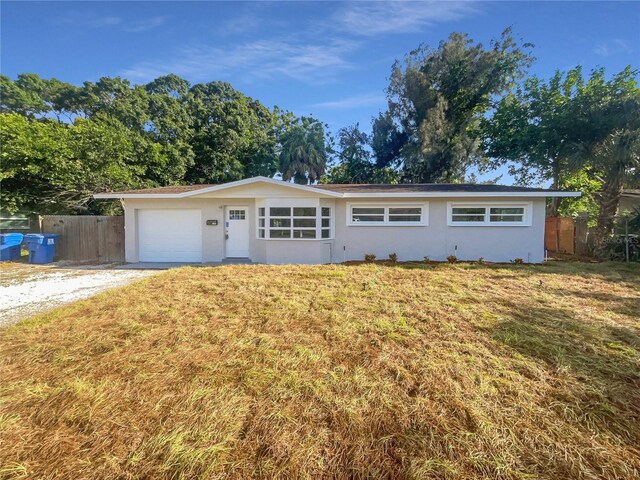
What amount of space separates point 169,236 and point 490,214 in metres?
11.6

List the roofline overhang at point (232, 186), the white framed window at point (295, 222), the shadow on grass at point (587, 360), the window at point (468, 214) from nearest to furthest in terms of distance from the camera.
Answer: the shadow on grass at point (587, 360), the roofline overhang at point (232, 186), the white framed window at point (295, 222), the window at point (468, 214)

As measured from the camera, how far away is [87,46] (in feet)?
31.8

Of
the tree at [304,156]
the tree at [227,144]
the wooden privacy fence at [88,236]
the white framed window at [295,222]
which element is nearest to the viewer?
the white framed window at [295,222]

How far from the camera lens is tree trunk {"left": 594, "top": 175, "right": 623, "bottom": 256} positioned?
36.3ft

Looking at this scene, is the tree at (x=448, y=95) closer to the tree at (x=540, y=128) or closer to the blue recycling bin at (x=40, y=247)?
the tree at (x=540, y=128)

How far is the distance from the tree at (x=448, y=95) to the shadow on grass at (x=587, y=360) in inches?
651

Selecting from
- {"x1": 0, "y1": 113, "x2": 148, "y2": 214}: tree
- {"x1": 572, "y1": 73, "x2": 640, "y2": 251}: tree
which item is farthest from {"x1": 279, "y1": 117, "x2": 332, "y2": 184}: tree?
{"x1": 572, "y1": 73, "x2": 640, "y2": 251}: tree

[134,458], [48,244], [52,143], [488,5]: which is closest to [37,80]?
[52,143]

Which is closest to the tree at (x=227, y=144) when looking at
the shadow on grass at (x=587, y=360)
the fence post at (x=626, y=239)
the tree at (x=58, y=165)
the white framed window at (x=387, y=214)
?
the tree at (x=58, y=165)

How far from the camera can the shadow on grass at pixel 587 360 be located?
7.50 ft

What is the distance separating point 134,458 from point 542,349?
416 cm

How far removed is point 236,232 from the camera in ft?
34.8

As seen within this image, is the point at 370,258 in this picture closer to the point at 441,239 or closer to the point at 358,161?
the point at 441,239

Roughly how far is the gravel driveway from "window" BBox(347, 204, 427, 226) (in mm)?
6820
